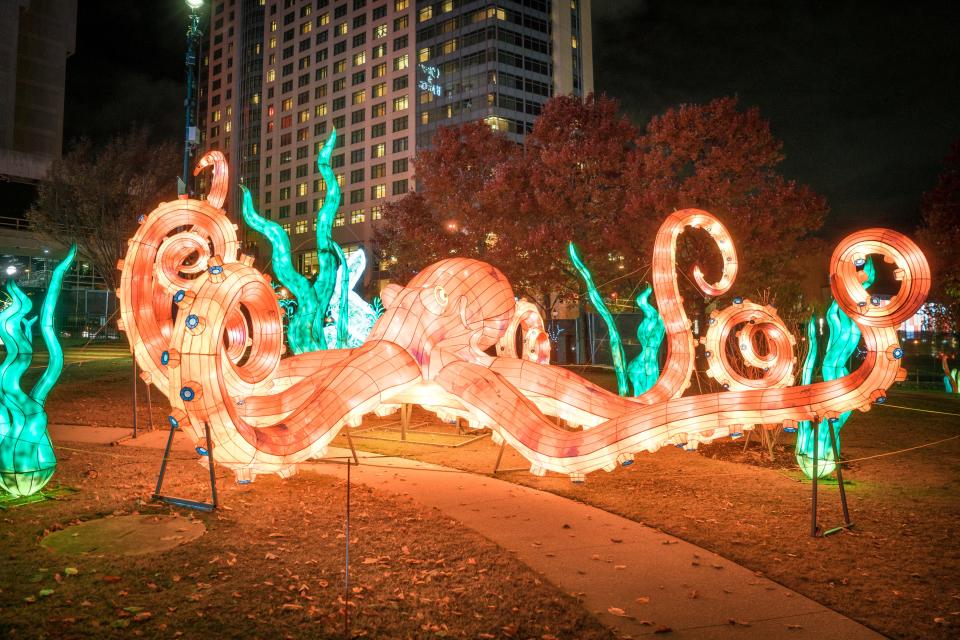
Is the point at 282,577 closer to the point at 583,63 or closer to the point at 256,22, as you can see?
the point at 583,63

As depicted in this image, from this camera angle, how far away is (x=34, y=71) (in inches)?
1601

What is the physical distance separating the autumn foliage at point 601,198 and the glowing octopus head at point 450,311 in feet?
39.6

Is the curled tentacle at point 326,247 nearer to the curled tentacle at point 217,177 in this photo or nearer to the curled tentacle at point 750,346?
the curled tentacle at point 217,177

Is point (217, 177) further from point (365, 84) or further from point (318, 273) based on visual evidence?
point (365, 84)

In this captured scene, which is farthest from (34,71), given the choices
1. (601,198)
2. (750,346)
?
(750,346)

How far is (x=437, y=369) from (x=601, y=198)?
18.9 meters

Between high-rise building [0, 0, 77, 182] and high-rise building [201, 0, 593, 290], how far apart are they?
18.6 metres

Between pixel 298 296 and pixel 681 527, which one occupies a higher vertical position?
pixel 298 296

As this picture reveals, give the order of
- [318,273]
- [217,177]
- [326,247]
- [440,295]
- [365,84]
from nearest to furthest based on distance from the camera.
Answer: [440,295] < [217,177] < [318,273] < [326,247] < [365,84]

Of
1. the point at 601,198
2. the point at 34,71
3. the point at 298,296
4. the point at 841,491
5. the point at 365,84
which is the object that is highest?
the point at 365,84

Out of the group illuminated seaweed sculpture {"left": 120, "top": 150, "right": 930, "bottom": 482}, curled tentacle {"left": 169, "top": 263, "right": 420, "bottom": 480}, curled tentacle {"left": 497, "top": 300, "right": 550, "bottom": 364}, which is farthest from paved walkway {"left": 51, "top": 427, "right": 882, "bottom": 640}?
curled tentacle {"left": 497, "top": 300, "right": 550, "bottom": 364}

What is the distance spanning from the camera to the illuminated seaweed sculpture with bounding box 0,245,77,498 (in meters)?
6.68

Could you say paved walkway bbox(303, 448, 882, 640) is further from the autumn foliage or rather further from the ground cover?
the autumn foliage

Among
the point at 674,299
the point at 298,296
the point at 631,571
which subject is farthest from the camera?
the point at 298,296
